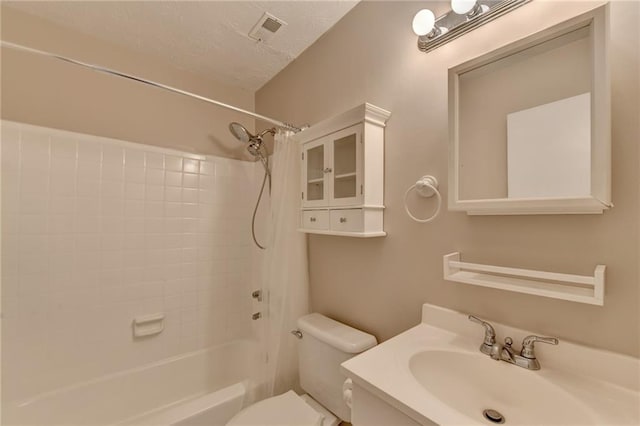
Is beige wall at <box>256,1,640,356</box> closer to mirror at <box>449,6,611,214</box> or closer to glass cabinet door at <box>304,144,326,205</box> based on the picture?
mirror at <box>449,6,611,214</box>

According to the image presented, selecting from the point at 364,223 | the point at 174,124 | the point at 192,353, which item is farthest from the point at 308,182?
the point at 192,353

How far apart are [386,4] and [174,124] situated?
148cm

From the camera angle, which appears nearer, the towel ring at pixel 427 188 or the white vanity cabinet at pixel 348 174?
the towel ring at pixel 427 188

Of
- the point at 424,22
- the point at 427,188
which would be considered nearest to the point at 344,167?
the point at 427,188

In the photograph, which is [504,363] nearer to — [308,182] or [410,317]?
[410,317]

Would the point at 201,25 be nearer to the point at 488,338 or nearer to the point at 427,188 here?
the point at 427,188

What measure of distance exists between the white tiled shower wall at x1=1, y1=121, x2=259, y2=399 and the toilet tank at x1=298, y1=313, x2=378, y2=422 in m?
0.87

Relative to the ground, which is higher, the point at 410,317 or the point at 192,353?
the point at 410,317

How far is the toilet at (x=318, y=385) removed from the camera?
3.63 ft

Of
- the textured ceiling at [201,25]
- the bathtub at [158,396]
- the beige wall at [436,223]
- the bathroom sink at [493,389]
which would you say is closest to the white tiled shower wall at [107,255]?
the bathtub at [158,396]

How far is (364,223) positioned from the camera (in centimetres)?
109

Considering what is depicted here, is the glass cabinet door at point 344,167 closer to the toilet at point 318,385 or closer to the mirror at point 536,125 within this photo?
the mirror at point 536,125

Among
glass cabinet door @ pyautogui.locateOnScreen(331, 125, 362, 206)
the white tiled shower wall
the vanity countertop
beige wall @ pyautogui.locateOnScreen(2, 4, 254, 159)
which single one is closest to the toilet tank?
the vanity countertop

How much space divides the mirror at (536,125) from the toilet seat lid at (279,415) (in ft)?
3.49
